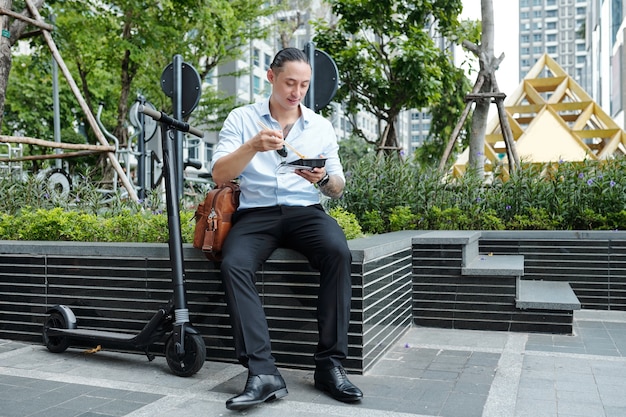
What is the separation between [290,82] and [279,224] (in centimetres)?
85

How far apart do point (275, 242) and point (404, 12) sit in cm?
1047

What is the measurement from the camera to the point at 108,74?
2228 cm

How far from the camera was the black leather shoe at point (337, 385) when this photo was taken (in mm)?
3484

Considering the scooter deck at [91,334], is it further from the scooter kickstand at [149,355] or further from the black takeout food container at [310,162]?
the black takeout food container at [310,162]

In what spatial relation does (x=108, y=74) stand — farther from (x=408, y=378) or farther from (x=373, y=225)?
(x=408, y=378)

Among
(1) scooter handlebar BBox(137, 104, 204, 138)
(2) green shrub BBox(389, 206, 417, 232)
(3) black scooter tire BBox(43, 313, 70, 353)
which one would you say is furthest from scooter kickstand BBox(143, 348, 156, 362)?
(2) green shrub BBox(389, 206, 417, 232)

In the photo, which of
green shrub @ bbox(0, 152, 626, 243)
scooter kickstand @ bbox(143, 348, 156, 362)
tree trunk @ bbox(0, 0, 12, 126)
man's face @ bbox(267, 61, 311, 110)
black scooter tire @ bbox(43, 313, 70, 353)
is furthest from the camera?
tree trunk @ bbox(0, 0, 12, 126)

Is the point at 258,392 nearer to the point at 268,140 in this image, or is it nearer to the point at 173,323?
the point at 173,323

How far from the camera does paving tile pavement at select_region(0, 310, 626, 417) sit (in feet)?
11.1

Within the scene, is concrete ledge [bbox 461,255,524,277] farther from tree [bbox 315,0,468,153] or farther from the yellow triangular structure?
the yellow triangular structure

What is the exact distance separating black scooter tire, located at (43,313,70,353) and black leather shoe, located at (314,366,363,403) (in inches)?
76.7

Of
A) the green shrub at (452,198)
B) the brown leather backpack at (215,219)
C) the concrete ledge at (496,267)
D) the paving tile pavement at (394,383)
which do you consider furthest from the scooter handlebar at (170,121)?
the concrete ledge at (496,267)

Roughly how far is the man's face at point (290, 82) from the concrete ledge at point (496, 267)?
7.34 feet

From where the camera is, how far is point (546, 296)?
536cm
